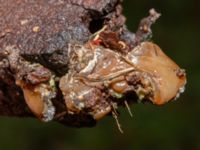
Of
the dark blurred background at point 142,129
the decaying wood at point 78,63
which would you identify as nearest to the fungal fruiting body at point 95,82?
the decaying wood at point 78,63

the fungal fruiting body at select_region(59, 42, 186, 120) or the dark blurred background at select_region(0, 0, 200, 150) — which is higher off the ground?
the fungal fruiting body at select_region(59, 42, 186, 120)

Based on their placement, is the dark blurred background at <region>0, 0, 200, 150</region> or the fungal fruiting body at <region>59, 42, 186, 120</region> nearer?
the fungal fruiting body at <region>59, 42, 186, 120</region>

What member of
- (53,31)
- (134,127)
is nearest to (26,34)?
(53,31)

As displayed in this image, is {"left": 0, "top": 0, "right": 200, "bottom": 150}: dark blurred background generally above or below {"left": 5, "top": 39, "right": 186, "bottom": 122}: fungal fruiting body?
below

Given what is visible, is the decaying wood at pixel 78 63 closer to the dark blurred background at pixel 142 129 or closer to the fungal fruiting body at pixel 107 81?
the fungal fruiting body at pixel 107 81

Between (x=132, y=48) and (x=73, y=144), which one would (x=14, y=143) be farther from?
(x=132, y=48)

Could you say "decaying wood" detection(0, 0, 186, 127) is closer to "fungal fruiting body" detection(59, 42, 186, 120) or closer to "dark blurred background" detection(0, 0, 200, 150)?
"fungal fruiting body" detection(59, 42, 186, 120)

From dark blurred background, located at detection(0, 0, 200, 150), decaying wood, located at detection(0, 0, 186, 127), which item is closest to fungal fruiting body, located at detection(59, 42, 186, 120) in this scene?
decaying wood, located at detection(0, 0, 186, 127)
